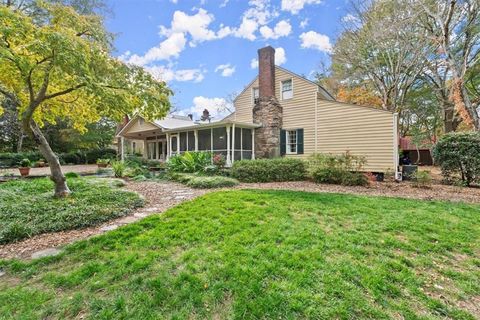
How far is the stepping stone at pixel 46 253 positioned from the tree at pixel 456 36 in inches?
549

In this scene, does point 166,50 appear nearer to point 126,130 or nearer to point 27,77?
point 126,130

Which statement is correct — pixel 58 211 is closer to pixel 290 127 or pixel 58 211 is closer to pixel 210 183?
pixel 210 183

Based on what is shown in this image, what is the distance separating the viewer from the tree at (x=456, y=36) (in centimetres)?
983

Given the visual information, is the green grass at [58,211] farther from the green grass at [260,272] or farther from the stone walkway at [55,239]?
the green grass at [260,272]

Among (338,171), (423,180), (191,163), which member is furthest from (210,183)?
(423,180)

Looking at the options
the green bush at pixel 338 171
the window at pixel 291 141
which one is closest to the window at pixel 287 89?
the window at pixel 291 141

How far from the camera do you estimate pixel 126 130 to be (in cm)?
1911

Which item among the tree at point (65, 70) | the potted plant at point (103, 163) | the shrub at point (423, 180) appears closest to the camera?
the tree at point (65, 70)

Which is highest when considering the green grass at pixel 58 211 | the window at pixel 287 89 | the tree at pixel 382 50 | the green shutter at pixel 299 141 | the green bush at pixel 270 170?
the tree at pixel 382 50

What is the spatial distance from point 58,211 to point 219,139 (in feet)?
30.5

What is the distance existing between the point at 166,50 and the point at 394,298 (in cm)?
1849

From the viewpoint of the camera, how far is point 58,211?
4.89m

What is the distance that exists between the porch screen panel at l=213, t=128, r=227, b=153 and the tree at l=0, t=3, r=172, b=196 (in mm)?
7353

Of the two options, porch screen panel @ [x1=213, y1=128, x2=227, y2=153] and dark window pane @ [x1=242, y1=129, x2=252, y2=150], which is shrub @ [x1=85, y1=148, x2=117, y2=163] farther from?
dark window pane @ [x1=242, y1=129, x2=252, y2=150]
